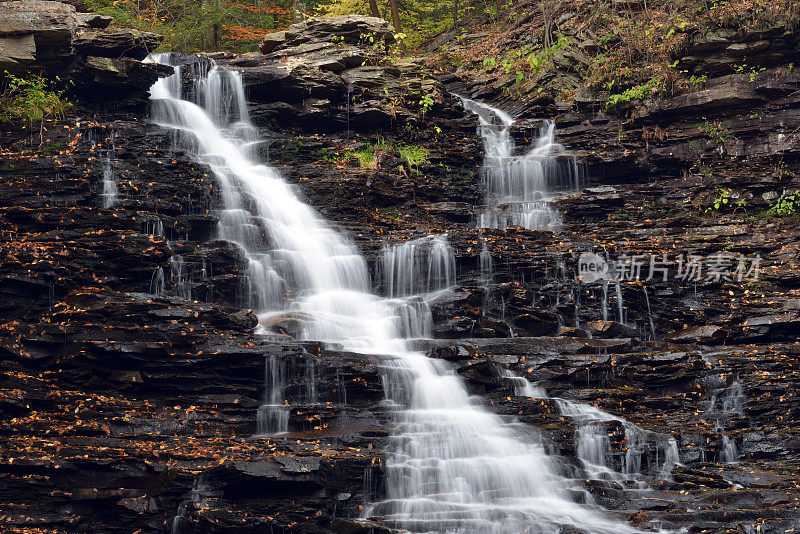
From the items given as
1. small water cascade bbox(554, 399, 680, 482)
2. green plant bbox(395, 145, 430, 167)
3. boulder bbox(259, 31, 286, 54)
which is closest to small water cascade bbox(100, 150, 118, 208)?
green plant bbox(395, 145, 430, 167)

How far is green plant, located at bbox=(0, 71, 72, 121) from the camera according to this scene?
43.5ft

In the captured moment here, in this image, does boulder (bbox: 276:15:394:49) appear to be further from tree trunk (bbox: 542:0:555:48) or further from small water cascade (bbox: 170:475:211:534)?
small water cascade (bbox: 170:475:211:534)

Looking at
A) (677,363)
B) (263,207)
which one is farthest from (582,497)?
(263,207)

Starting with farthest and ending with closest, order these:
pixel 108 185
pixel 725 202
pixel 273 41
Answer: pixel 273 41, pixel 725 202, pixel 108 185

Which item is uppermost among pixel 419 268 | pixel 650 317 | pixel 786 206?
pixel 786 206

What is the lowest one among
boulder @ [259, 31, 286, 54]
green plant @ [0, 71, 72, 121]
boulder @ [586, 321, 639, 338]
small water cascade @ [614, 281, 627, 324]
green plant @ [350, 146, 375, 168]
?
boulder @ [586, 321, 639, 338]

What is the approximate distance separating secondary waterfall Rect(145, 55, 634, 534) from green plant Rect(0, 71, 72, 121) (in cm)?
243

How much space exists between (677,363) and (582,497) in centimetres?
337

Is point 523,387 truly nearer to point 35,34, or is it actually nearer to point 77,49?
point 35,34

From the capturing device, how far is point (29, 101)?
1335 centimetres

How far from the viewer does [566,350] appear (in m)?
9.79

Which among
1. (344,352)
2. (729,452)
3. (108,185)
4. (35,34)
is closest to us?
(729,452)

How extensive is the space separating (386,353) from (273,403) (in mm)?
2069

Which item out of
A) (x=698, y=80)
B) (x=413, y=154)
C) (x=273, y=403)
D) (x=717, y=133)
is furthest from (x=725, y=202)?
(x=273, y=403)
